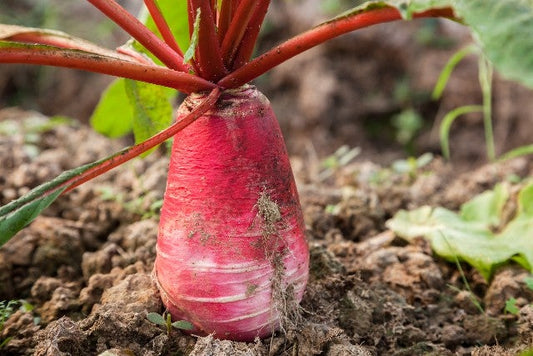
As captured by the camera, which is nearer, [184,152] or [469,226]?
[184,152]

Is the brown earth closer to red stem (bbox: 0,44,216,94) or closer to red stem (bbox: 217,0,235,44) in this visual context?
red stem (bbox: 0,44,216,94)

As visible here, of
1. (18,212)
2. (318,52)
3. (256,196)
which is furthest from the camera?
(318,52)

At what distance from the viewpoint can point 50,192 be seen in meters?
1.00

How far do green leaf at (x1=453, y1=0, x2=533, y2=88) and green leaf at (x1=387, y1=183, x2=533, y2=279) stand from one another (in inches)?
27.7

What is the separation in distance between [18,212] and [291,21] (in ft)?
10.6

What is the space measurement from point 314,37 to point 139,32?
35 cm

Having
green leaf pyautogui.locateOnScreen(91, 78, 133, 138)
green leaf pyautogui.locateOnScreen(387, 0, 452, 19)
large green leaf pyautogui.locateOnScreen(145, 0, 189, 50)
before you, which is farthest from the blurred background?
green leaf pyautogui.locateOnScreen(387, 0, 452, 19)

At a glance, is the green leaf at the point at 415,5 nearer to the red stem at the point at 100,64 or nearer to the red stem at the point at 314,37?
the red stem at the point at 314,37

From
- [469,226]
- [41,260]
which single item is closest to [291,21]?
[469,226]

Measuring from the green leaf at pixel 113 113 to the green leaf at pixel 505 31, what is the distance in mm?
1058

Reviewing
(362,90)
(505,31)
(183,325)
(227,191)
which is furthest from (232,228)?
(362,90)

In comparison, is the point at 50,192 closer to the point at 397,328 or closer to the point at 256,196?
the point at 256,196

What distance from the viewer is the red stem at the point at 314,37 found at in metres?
1.07

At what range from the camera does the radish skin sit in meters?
1.17
